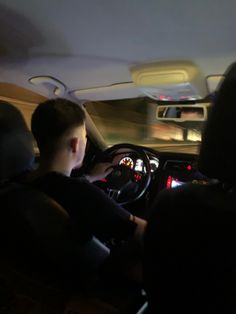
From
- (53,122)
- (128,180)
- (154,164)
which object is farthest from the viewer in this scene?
(154,164)

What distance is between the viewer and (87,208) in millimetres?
1553

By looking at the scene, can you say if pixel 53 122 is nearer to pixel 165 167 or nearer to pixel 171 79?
pixel 171 79

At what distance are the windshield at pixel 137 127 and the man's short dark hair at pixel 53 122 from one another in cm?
157

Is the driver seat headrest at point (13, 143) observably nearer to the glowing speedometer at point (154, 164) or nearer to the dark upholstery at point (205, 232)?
the glowing speedometer at point (154, 164)

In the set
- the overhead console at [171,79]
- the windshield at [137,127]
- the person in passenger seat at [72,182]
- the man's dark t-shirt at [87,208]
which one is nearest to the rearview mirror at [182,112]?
the overhead console at [171,79]

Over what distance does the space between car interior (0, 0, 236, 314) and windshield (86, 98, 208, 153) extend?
71 centimetres

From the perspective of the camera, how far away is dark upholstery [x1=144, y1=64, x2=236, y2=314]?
981mm

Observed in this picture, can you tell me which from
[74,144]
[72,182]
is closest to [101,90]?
[74,144]

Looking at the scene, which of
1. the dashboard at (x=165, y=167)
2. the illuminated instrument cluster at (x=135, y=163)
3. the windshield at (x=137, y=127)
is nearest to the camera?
the dashboard at (x=165, y=167)

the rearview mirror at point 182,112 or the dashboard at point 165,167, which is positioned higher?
the rearview mirror at point 182,112

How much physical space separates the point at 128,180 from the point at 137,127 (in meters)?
1.44

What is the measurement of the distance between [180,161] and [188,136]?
109 cm

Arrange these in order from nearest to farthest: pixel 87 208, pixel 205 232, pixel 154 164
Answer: pixel 205 232 < pixel 87 208 < pixel 154 164

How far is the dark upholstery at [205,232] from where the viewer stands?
3.22 feet
